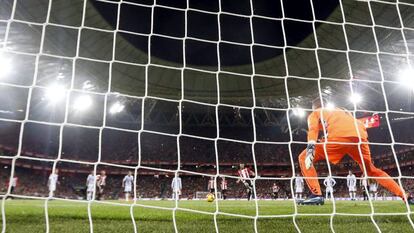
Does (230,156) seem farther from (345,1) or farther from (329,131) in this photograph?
(329,131)

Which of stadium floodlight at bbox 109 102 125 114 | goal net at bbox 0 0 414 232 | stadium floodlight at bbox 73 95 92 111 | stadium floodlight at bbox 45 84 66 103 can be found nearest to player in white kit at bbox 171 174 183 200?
goal net at bbox 0 0 414 232

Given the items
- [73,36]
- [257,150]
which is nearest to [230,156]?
[257,150]

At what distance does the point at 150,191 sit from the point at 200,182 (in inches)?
120

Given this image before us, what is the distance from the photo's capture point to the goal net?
11.6 metres

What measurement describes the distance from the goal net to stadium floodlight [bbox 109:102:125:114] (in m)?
0.06

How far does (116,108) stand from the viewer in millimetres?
22938

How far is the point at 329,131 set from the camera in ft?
17.5

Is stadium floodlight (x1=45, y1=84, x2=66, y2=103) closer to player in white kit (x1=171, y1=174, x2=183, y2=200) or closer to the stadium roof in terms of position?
the stadium roof

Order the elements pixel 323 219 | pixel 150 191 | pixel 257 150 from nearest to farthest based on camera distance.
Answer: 1. pixel 323 219
2. pixel 150 191
3. pixel 257 150

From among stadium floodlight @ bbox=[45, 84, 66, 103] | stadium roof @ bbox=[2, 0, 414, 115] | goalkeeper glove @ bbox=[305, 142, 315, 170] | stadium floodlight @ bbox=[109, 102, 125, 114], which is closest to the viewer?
goalkeeper glove @ bbox=[305, 142, 315, 170]

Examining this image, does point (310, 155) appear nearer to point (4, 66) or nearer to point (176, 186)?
point (176, 186)

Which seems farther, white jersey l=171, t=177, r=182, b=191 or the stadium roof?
the stadium roof

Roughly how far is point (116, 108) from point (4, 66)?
7.93 m

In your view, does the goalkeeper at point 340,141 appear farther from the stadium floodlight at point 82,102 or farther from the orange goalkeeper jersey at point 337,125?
the stadium floodlight at point 82,102
